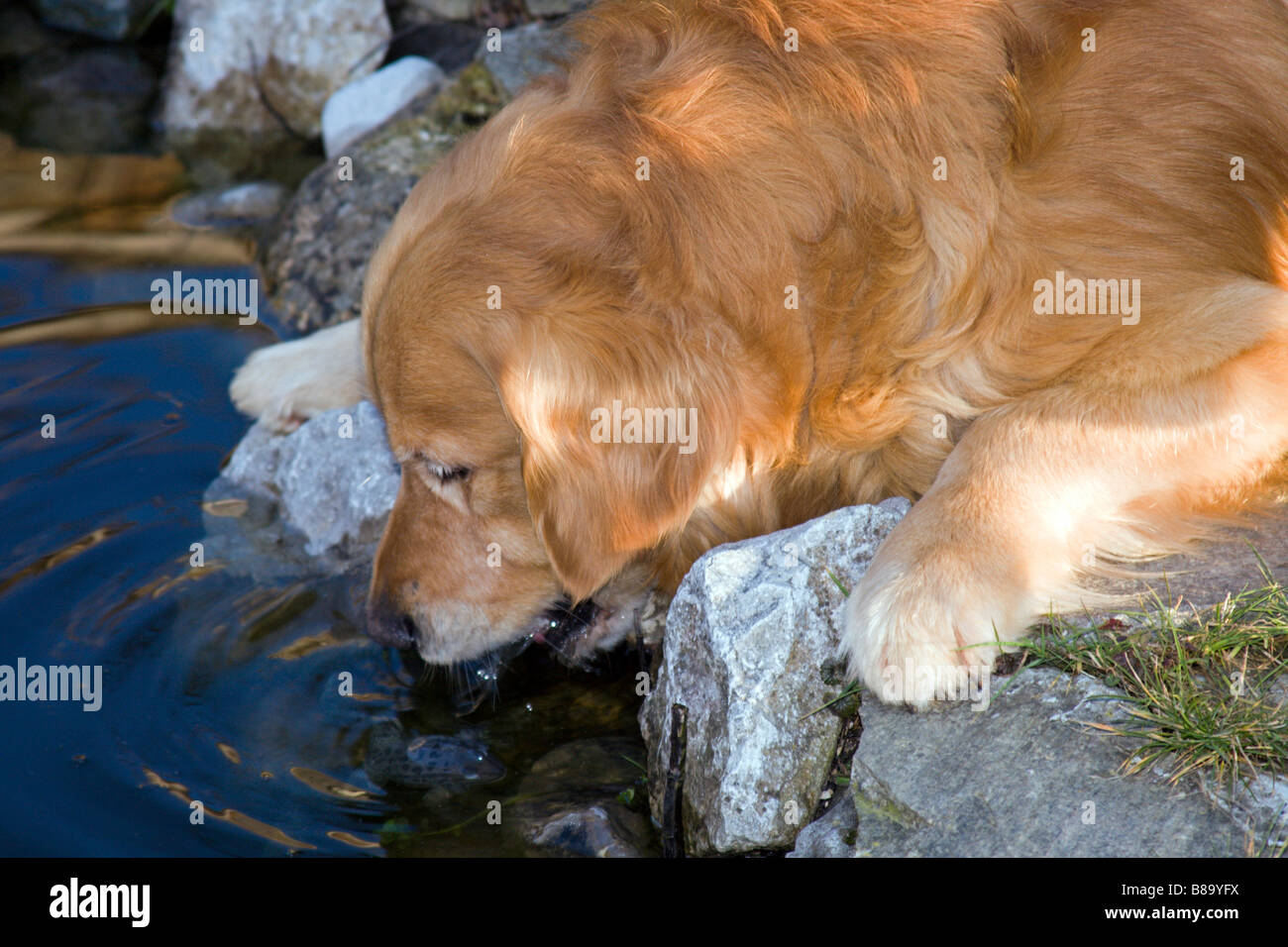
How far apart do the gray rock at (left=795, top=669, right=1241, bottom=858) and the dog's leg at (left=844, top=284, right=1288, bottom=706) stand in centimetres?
23

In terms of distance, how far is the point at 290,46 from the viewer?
27.4ft

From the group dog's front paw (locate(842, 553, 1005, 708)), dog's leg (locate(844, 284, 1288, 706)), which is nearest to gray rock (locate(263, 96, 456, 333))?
dog's leg (locate(844, 284, 1288, 706))

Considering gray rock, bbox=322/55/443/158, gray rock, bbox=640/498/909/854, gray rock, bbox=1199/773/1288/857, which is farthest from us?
gray rock, bbox=322/55/443/158

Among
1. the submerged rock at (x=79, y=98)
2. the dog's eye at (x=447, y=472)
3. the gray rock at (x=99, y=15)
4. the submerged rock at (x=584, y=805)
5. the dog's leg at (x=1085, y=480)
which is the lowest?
the submerged rock at (x=584, y=805)

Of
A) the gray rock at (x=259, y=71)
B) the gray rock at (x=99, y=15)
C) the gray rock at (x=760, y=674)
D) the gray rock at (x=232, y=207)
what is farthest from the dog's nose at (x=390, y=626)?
the gray rock at (x=99, y=15)

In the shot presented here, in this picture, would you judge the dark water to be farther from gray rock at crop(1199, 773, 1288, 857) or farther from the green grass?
gray rock at crop(1199, 773, 1288, 857)

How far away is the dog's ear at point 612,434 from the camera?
324 centimetres

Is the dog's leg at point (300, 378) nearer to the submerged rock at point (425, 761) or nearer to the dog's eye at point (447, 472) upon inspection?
the dog's eye at point (447, 472)

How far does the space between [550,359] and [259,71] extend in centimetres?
622

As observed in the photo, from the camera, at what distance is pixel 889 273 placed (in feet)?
11.0

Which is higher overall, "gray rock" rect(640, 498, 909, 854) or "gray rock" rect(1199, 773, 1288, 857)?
"gray rock" rect(1199, 773, 1288, 857)

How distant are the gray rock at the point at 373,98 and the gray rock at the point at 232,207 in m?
0.46

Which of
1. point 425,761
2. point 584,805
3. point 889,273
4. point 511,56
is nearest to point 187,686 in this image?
point 425,761

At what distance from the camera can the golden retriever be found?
3.25 m
